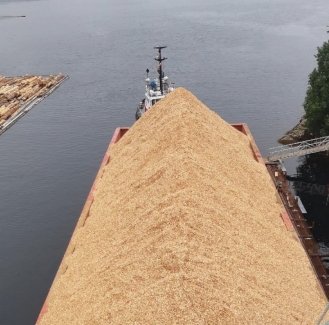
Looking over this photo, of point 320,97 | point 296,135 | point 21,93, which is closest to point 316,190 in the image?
point 320,97

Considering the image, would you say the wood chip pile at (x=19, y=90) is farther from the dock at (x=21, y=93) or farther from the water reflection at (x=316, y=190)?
the water reflection at (x=316, y=190)

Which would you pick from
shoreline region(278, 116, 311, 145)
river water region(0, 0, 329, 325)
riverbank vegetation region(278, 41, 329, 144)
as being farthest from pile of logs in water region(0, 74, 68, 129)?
riverbank vegetation region(278, 41, 329, 144)

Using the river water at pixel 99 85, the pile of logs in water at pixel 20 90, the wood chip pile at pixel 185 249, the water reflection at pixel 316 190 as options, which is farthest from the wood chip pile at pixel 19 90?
the wood chip pile at pixel 185 249

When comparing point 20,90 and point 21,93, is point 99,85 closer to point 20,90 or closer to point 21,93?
point 21,93

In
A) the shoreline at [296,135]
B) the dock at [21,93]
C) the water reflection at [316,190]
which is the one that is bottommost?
the water reflection at [316,190]

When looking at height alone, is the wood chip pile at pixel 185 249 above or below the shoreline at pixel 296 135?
above

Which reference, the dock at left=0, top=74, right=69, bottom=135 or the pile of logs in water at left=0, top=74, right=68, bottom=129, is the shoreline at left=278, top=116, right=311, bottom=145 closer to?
the dock at left=0, top=74, right=69, bottom=135
